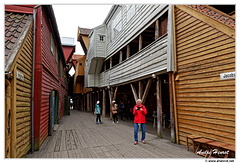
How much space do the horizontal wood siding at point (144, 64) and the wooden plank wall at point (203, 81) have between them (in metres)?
0.85

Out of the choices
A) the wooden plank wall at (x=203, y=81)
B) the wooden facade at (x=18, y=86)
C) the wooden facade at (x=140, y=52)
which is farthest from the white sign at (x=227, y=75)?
the wooden facade at (x=18, y=86)

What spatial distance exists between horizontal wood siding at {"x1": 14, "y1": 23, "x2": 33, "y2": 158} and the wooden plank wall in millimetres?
4962

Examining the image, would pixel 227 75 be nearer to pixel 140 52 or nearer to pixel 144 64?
pixel 144 64

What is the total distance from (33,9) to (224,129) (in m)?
6.86

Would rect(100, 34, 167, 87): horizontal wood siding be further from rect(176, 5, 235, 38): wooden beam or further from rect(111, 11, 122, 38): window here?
rect(111, 11, 122, 38): window

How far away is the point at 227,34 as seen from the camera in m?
4.36

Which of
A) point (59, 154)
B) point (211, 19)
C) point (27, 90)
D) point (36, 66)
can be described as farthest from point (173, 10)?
point (59, 154)

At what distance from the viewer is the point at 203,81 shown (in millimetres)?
5098

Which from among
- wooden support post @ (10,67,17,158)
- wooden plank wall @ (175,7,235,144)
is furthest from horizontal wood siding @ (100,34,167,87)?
wooden support post @ (10,67,17,158)

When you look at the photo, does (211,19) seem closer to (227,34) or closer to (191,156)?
(227,34)

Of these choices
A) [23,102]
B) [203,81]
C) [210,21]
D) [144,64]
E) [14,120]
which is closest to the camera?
[14,120]

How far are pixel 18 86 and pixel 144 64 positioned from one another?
6.01 m

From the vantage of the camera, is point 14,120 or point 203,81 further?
point 203,81

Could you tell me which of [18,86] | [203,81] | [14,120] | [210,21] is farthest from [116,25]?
[14,120]
